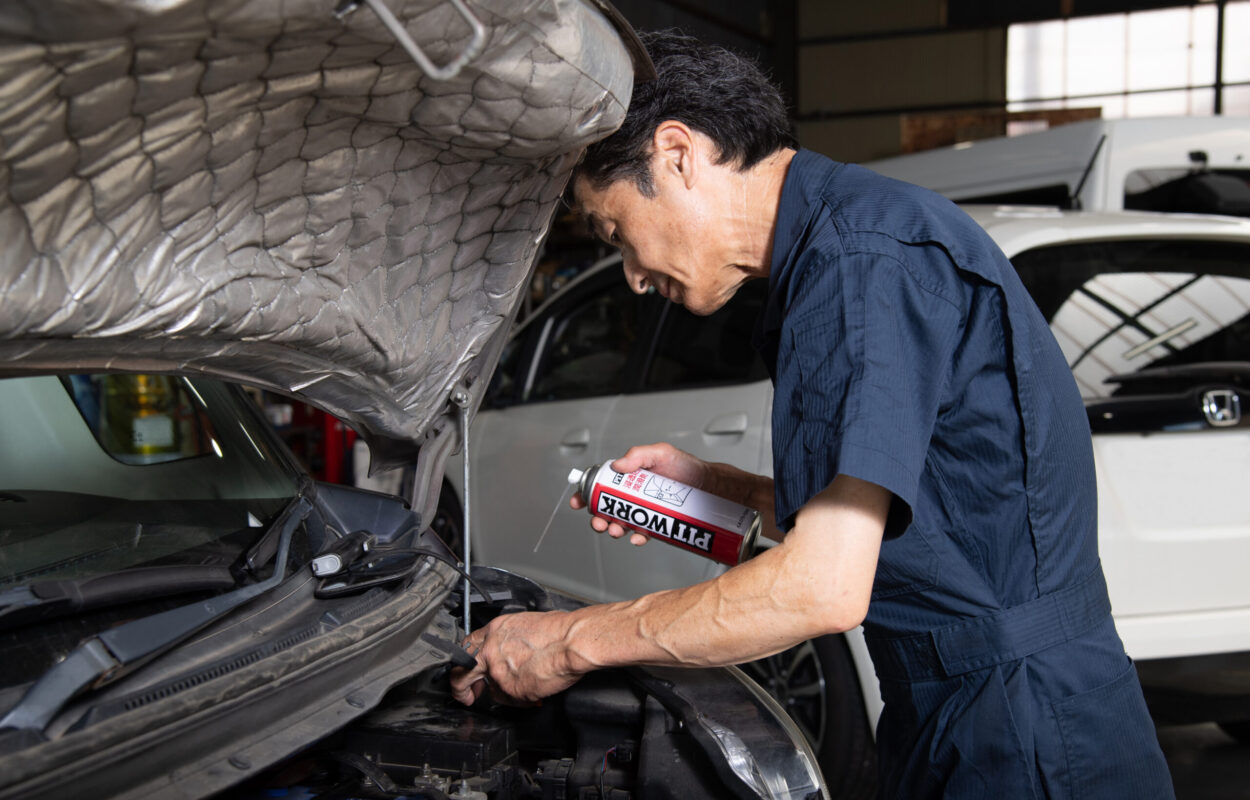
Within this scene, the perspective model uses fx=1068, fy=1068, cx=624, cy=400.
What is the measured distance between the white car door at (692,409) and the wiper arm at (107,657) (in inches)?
71.6

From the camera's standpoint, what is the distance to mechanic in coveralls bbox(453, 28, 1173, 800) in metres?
1.16

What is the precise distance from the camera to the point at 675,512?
1666 mm

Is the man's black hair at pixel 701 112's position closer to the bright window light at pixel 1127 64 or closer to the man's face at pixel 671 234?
the man's face at pixel 671 234

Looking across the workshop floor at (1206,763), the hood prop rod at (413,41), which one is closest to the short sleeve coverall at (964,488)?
the hood prop rod at (413,41)

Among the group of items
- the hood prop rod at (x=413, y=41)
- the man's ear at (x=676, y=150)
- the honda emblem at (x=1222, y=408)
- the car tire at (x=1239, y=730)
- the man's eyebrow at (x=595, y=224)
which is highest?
the hood prop rod at (x=413, y=41)

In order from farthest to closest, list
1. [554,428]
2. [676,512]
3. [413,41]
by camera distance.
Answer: [554,428]
[676,512]
[413,41]

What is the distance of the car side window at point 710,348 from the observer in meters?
3.10

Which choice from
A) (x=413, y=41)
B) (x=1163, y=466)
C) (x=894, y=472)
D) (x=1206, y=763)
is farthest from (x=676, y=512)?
(x=1206, y=763)

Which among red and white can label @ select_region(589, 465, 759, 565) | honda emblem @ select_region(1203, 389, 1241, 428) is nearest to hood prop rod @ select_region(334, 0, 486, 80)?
red and white can label @ select_region(589, 465, 759, 565)

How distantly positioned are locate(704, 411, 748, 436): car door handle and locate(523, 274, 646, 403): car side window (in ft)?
1.65

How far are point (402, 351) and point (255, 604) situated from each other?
15.1 inches

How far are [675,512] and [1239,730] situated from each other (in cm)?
285

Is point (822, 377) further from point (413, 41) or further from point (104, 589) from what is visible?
point (104, 589)

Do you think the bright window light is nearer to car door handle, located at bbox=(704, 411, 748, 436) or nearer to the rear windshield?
the rear windshield
